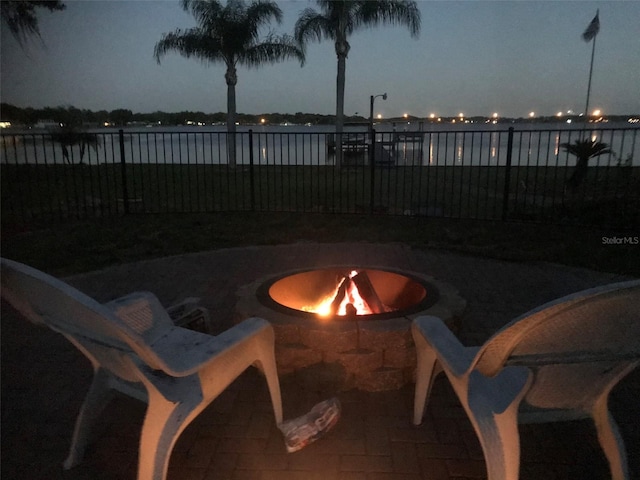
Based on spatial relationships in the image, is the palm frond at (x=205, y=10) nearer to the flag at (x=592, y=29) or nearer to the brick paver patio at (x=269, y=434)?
the brick paver patio at (x=269, y=434)

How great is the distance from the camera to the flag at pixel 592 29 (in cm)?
3272

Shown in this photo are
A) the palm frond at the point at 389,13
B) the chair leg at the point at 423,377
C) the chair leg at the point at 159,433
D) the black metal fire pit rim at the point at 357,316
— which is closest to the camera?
the chair leg at the point at 159,433

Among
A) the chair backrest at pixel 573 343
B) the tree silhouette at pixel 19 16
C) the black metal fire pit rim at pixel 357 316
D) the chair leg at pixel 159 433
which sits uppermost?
the tree silhouette at pixel 19 16

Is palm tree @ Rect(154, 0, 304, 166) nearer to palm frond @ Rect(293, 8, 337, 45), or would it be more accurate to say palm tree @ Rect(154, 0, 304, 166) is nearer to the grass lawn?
palm frond @ Rect(293, 8, 337, 45)

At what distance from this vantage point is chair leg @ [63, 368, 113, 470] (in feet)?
7.85

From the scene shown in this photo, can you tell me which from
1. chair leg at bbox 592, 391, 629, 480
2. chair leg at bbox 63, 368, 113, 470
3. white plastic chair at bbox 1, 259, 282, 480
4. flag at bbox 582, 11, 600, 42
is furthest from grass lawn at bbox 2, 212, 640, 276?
flag at bbox 582, 11, 600, 42

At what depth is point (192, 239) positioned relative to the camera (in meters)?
6.96

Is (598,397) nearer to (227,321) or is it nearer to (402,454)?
(402,454)

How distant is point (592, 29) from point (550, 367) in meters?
39.1

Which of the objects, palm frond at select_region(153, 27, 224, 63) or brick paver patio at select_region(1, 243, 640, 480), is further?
palm frond at select_region(153, 27, 224, 63)

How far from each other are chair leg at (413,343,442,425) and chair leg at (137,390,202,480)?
3.94 feet

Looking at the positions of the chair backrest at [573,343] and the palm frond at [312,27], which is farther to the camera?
the palm frond at [312,27]

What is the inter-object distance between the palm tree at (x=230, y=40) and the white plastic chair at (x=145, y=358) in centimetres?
1605

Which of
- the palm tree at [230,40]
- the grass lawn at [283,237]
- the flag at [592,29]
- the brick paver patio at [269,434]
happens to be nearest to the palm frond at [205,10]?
the palm tree at [230,40]
